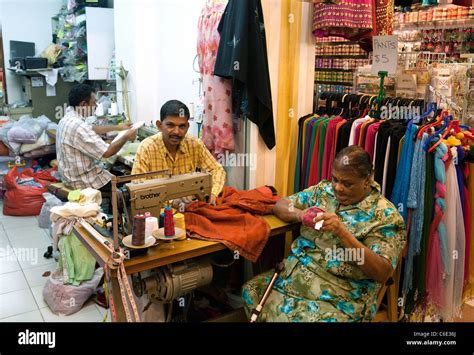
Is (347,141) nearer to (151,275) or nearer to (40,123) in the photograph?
(151,275)

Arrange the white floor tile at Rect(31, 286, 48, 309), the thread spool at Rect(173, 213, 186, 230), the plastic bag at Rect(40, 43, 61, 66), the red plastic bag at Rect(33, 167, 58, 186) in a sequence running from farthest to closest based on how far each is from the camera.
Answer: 1. the plastic bag at Rect(40, 43, 61, 66)
2. the red plastic bag at Rect(33, 167, 58, 186)
3. the white floor tile at Rect(31, 286, 48, 309)
4. the thread spool at Rect(173, 213, 186, 230)

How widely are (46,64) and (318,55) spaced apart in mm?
3755

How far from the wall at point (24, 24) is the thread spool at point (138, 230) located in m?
5.72

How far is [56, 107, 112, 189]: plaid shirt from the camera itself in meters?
3.67

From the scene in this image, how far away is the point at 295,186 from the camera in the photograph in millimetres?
3100

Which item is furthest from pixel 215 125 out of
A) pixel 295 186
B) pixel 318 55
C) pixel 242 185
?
pixel 318 55

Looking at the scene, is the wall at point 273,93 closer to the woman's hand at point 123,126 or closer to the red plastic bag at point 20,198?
the woman's hand at point 123,126

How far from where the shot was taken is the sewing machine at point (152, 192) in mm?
2066

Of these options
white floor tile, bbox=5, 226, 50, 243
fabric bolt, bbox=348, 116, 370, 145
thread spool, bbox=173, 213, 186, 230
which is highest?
fabric bolt, bbox=348, 116, 370, 145

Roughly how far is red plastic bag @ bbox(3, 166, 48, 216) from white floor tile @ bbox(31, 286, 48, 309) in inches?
70.9

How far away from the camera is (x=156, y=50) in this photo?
4.74 m

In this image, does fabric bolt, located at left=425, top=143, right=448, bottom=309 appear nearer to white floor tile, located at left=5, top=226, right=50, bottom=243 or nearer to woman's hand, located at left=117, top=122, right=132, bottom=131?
woman's hand, located at left=117, top=122, right=132, bottom=131

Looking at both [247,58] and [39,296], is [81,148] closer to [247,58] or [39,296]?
[39,296]

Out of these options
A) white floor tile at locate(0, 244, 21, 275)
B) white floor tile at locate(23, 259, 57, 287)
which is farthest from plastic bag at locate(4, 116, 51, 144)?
white floor tile at locate(23, 259, 57, 287)
